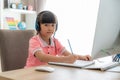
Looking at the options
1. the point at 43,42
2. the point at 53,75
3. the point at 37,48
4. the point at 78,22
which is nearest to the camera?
the point at 53,75

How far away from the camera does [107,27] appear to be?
7.91ft

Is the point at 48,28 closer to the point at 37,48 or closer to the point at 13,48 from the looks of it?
the point at 37,48

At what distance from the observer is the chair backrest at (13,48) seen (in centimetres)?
136

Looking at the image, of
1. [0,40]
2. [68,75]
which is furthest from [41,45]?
[68,75]

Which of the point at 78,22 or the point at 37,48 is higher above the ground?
the point at 37,48

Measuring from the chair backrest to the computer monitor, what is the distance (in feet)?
3.71

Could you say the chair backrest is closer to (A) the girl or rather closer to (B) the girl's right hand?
(A) the girl

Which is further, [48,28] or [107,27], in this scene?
[107,27]

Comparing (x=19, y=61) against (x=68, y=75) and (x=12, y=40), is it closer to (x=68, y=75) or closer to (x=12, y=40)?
(x=12, y=40)

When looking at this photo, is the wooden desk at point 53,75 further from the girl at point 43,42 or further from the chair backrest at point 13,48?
the chair backrest at point 13,48

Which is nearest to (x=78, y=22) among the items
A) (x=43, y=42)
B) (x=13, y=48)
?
(x=43, y=42)

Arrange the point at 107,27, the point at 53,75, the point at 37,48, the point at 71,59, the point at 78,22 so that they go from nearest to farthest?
the point at 53,75, the point at 71,59, the point at 37,48, the point at 107,27, the point at 78,22

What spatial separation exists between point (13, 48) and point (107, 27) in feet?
4.40

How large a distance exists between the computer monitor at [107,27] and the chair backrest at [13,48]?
3.71 feet
